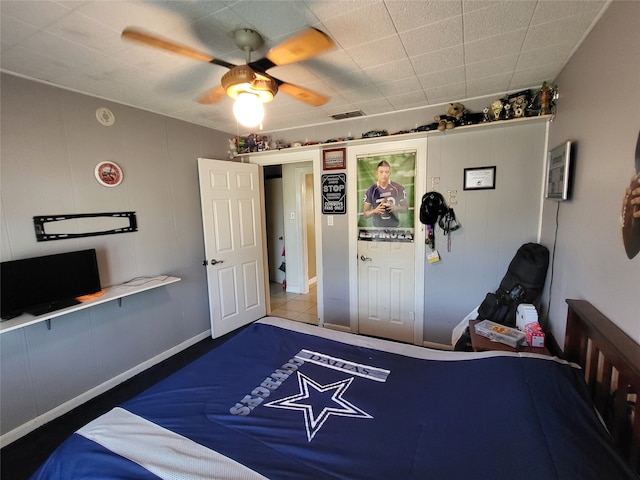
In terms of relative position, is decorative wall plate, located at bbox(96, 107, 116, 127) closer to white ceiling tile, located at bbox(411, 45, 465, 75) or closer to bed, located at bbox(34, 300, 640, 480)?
bed, located at bbox(34, 300, 640, 480)

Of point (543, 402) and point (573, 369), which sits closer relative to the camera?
point (543, 402)

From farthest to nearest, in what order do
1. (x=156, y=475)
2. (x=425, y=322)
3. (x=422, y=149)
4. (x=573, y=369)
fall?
(x=425, y=322) → (x=422, y=149) → (x=573, y=369) → (x=156, y=475)

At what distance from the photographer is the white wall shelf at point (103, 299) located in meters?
1.72

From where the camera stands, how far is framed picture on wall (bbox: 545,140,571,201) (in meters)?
1.68

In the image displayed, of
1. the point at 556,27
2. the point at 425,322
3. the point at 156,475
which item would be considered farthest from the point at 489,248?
the point at 156,475

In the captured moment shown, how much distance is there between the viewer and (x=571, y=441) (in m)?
0.96

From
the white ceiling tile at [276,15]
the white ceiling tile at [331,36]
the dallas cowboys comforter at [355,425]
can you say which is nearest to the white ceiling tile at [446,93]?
the white ceiling tile at [331,36]

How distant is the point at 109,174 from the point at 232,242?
4.43ft

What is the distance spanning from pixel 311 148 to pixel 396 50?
158cm

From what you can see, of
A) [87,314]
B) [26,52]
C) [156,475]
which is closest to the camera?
[156,475]

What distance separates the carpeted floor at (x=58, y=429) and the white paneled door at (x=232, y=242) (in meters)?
0.75

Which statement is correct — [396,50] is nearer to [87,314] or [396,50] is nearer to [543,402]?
[543,402]

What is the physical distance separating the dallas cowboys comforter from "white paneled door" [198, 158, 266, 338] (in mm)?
1735

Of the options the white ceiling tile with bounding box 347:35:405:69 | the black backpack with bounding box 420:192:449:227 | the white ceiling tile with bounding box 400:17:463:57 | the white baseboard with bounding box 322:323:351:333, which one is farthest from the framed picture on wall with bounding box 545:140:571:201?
the white baseboard with bounding box 322:323:351:333
